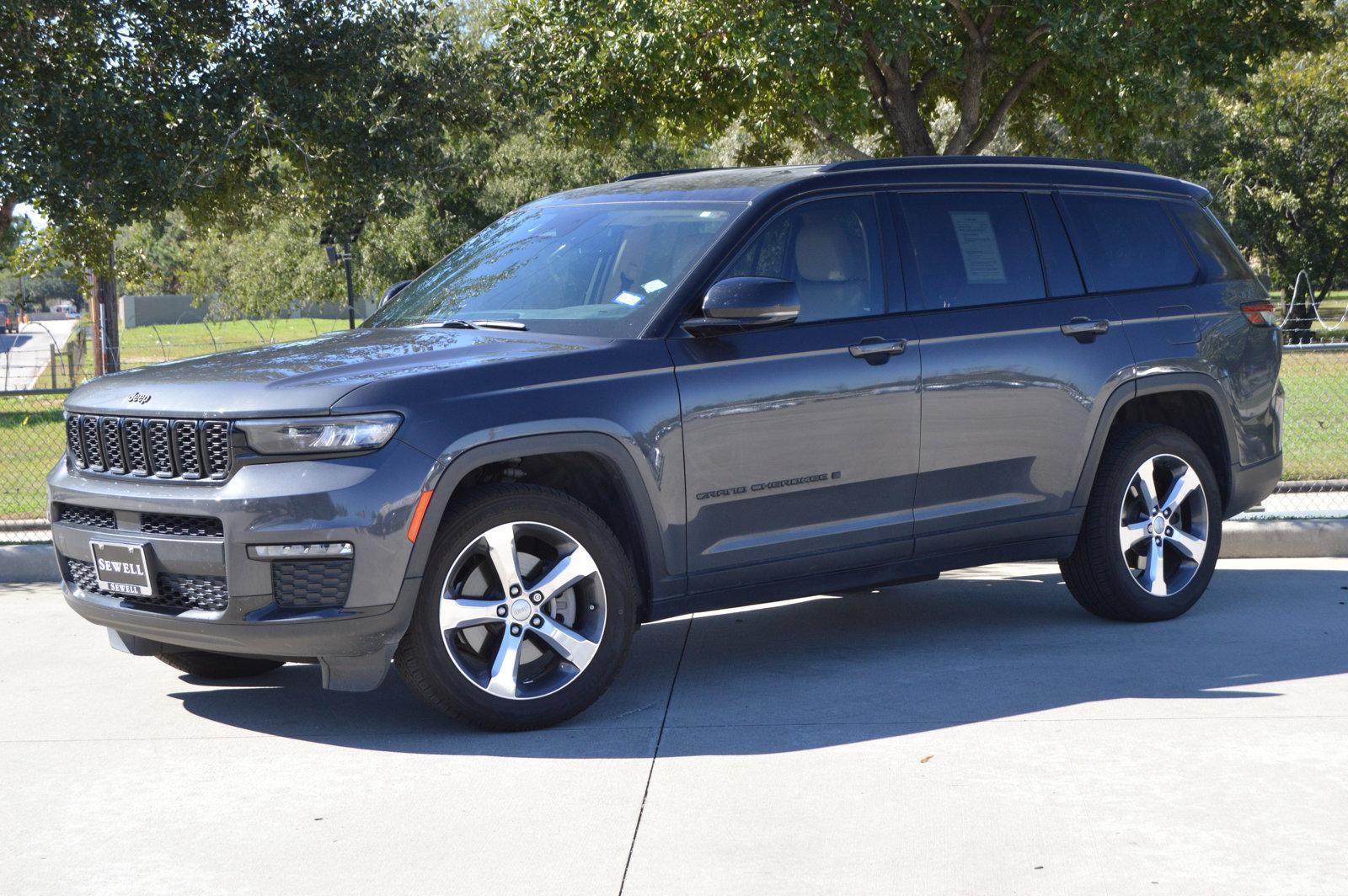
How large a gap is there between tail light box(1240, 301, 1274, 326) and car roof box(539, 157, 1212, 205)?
0.61 metres

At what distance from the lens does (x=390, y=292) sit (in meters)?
7.21

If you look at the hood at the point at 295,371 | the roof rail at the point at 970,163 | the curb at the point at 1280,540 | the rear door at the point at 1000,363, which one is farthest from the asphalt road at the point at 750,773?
the roof rail at the point at 970,163

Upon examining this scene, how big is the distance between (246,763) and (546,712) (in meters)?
1.02

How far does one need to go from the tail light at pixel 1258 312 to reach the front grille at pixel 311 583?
4591mm

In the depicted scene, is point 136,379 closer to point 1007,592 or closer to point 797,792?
point 797,792

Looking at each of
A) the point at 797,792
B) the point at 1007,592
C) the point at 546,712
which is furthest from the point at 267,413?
the point at 1007,592

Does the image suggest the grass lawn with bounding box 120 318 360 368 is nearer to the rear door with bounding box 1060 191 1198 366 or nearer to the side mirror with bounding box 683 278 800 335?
the side mirror with bounding box 683 278 800 335

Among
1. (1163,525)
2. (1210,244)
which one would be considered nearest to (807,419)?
(1163,525)

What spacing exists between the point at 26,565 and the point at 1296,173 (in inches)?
1461

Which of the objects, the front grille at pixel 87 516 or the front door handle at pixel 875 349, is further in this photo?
the front door handle at pixel 875 349

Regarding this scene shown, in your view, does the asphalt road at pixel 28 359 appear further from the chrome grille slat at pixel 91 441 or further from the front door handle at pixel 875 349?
the front door handle at pixel 875 349

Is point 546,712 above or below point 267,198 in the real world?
below

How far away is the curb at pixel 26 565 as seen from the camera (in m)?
8.80

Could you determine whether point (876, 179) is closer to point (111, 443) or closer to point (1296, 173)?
point (111, 443)
